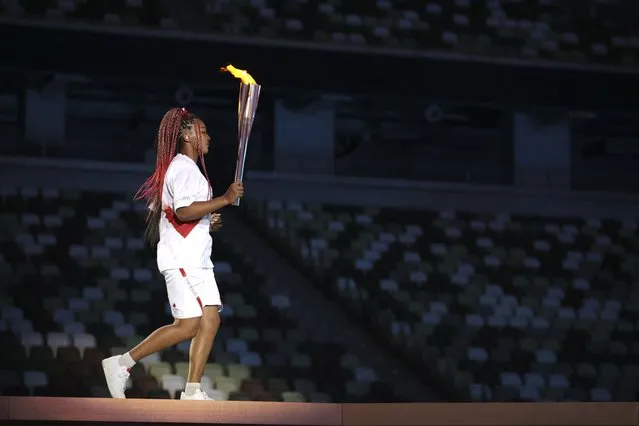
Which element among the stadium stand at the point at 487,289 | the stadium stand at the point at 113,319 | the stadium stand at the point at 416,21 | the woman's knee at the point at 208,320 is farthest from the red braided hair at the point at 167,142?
the stadium stand at the point at 416,21

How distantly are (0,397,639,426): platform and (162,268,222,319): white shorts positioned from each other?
0.62 metres

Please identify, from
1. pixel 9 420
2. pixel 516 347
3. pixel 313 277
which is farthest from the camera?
pixel 313 277

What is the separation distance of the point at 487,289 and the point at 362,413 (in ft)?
22.6

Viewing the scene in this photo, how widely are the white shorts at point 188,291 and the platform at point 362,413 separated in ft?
2.03

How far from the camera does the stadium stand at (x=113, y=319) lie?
10.7 m

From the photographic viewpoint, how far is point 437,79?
1421cm

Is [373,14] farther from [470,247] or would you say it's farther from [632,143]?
[632,143]

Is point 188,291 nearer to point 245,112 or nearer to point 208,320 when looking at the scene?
point 208,320

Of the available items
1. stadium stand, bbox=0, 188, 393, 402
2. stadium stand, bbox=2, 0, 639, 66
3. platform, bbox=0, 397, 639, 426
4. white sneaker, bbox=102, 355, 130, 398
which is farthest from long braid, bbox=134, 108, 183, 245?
stadium stand, bbox=2, 0, 639, 66

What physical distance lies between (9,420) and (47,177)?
776cm

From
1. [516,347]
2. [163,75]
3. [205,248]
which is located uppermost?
[163,75]

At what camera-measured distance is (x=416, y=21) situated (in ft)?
47.5

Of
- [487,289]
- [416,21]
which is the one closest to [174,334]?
[487,289]

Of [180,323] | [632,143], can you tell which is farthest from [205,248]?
[632,143]
